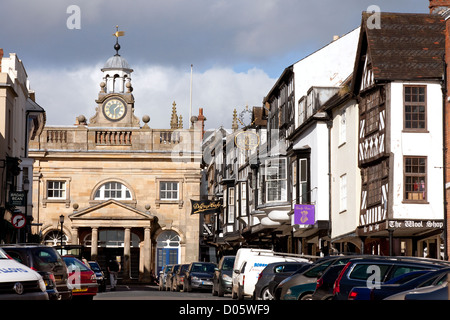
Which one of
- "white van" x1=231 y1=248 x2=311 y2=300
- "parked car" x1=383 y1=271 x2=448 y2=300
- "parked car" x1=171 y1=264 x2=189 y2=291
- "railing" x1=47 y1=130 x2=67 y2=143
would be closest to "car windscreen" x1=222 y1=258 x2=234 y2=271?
"white van" x1=231 y1=248 x2=311 y2=300

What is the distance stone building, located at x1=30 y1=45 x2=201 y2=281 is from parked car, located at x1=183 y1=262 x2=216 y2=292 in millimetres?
26896

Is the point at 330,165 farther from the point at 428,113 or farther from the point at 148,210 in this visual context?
the point at 148,210

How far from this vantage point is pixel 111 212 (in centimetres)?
7338

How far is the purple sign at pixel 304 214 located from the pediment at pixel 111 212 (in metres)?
30.9

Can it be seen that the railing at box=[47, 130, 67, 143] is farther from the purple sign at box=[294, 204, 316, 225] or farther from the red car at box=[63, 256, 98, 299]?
the red car at box=[63, 256, 98, 299]

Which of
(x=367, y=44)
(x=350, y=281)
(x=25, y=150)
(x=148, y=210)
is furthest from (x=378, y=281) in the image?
(x=148, y=210)

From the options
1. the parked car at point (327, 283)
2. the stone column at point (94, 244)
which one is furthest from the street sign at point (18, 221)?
the stone column at point (94, 244)

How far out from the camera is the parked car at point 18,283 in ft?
55.1

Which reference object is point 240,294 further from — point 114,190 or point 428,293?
point 114,190

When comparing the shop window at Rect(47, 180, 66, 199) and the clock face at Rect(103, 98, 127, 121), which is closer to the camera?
the shop window at Rect(47, 180, 66, 199)

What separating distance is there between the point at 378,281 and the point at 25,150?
42.2m

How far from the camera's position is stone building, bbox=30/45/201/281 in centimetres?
7344

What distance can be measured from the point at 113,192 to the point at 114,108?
616cm

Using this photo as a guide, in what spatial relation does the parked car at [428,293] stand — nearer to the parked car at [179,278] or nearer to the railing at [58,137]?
the parked car at [179,278]
